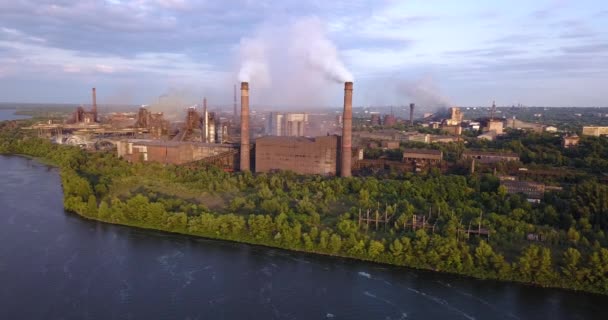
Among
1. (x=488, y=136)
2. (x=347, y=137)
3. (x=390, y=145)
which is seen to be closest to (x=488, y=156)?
(x=390, y=145)

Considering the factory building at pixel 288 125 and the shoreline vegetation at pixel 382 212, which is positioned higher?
the factory building at pixel 288 125

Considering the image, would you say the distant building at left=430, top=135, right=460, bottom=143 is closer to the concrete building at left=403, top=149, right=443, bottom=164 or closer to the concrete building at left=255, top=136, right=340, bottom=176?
the concrete building at left=403, top=149, right=443, bottom=164

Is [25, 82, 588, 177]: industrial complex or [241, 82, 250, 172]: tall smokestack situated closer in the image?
[25, 82, 588, 177]: industrial complex

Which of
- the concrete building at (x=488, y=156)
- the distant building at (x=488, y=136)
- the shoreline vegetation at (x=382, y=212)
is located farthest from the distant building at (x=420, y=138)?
the shoreline vegetation at (x=382, y=212)

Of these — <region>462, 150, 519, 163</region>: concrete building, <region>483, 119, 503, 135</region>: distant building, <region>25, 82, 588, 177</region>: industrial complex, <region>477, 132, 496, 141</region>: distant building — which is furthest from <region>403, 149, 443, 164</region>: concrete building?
<region>483, 119, 503, 135</region>: distant building

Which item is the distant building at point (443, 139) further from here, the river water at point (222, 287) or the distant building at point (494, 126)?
the river water at point (222, 287)

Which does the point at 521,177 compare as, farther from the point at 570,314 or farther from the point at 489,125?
the point at 489,125
